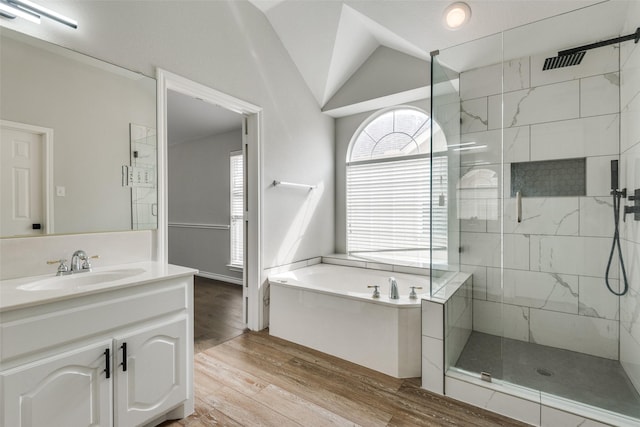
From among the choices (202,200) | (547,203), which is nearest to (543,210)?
(547,203)

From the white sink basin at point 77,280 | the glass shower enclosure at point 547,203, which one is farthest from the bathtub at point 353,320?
the white sink basin at point 77,280

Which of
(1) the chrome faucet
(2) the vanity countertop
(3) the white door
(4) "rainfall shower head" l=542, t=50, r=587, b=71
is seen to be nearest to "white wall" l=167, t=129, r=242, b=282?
(2) the vanity countertop

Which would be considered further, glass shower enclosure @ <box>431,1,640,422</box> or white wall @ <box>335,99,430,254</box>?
white wall @ <box>335,99,430,254</box>

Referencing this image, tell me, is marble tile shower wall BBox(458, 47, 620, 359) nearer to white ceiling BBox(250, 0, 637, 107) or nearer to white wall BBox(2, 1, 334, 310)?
white ceiling BBox(250, 0, 637, 107)

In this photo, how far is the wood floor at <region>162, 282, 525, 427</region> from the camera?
62.9 inches

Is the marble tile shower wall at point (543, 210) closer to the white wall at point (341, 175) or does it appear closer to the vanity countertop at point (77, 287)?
the white wall at point (341, 175)

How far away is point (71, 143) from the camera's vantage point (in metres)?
1.57

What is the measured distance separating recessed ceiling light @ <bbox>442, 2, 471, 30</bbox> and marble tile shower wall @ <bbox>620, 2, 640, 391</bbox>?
0.92 metres

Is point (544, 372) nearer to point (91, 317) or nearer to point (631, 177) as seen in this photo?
point (631, 177)

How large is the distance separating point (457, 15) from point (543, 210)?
1624 mm

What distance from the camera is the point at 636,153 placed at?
169cm

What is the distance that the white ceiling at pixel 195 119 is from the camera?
11.4ft

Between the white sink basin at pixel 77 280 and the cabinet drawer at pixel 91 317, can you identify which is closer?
the cabinet drawer at pixel 91 317

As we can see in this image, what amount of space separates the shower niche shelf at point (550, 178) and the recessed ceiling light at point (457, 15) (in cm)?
118
